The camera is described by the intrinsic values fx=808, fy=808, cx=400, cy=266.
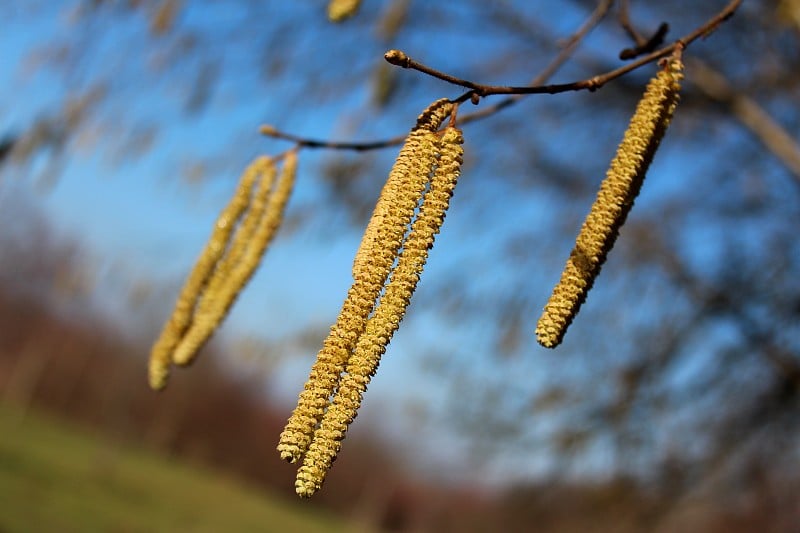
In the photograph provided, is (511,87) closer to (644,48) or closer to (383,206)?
(383,206)

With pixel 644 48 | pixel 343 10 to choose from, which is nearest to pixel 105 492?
pixel 343 10

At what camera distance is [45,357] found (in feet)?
68.6

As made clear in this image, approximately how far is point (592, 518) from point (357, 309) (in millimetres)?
3413

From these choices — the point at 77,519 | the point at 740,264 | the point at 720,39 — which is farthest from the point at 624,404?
the point at 77,519

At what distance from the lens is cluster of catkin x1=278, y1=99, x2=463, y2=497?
0.55 m

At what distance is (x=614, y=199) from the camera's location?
645 millimetres

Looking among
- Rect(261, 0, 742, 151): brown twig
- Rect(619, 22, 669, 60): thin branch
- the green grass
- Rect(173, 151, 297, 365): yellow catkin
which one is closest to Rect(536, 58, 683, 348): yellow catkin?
Rect(261, 0, 742, 151): brown twig

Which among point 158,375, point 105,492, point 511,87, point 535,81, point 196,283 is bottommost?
point 105,492

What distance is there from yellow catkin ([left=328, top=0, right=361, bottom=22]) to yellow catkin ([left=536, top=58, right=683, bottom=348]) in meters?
0.45

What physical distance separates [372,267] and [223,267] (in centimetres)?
42

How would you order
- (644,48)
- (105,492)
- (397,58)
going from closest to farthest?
(397,58), (644,48), (105,492)

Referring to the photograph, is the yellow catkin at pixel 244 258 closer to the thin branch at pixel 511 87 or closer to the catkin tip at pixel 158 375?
the catkin tip at pixel 158 375

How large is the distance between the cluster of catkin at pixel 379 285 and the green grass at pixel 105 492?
682cm

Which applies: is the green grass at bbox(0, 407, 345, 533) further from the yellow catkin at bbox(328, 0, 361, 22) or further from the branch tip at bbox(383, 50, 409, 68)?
the branch tip at bbox(383, 50, 409, 68)
